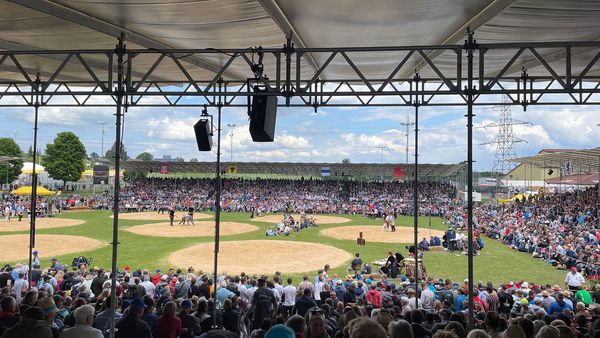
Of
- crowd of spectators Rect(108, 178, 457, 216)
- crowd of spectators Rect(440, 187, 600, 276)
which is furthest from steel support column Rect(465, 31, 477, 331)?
crowd of spectators Rect(108, 178, 457, 216)

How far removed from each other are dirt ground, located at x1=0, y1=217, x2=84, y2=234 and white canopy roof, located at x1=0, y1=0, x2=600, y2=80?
2570 centimetres

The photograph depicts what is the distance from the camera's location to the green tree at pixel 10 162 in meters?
72.7

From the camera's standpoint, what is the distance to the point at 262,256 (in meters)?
21.8

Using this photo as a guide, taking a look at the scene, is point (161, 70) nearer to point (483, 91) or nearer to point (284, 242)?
point (483, 91)

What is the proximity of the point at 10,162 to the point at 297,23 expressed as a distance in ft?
282

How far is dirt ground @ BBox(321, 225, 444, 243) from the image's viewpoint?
2842 centimetres

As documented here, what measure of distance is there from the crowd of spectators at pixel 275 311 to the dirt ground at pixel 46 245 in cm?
777

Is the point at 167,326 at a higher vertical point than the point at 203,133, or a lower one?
lower

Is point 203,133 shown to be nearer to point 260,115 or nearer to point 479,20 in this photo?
point 260,115

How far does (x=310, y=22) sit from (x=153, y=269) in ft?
47.0

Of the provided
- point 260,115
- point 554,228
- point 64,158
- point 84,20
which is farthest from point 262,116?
point 64,158

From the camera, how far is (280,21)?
8.41m

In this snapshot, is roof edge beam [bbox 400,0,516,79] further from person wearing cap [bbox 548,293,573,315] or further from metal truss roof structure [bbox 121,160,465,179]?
metal truss roof structure [bbox 121,160,465,179]

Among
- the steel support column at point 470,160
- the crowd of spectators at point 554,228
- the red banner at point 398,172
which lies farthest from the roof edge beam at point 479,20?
the red banner at point 398,172
